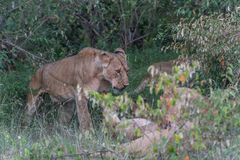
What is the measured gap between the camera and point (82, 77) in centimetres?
1080

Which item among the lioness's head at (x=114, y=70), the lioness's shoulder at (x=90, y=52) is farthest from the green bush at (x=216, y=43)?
the lioness's shoulder at (x=90, y=52)

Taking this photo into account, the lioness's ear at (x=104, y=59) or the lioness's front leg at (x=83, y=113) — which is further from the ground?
the lioness's ear at (x=104, y=59)

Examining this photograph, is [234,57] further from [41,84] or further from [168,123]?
[41,84]

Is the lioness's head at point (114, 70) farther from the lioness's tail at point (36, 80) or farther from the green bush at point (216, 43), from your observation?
the lioness's tail at point (36, 80)

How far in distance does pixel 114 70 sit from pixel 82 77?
468mm

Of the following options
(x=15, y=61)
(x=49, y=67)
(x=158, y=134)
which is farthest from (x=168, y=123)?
(x=15, y=61)

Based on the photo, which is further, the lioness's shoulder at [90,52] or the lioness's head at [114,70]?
the lioness's shoulder at [90,52]

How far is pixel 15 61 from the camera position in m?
13.2

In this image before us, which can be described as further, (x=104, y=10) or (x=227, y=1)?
(x=104, y=10)

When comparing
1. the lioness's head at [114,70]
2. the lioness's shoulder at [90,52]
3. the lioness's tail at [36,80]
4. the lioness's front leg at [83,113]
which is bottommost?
the lioness's front leg at [83,113]

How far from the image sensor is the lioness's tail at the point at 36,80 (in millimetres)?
11453

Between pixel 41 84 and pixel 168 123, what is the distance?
14.5 feet

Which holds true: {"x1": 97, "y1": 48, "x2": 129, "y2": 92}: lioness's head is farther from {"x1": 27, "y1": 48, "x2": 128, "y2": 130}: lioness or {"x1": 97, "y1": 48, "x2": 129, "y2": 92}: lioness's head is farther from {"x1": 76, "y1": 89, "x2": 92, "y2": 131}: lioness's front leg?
{"x1": 76, "y1": 89, "x2": 92, "y2": 131}: lioness's front leg

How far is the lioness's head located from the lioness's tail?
120 cm
